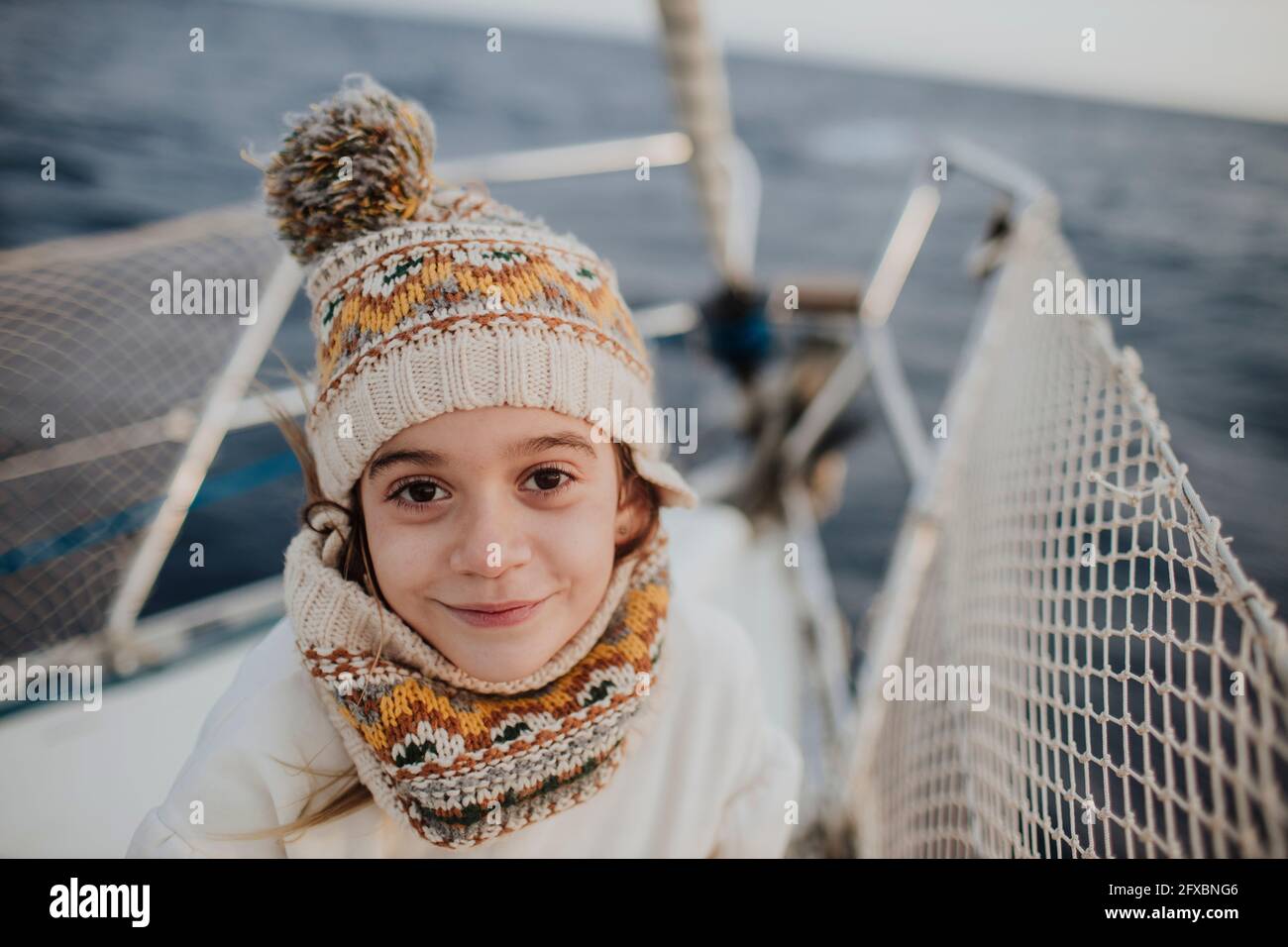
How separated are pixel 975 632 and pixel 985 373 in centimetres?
69

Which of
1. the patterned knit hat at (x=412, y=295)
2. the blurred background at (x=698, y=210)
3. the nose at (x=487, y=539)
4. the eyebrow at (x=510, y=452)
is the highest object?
the blurred background at (x=698, y=210)

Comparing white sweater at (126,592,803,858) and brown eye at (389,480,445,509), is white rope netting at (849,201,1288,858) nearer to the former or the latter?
white sweater at (126,592,803,858)

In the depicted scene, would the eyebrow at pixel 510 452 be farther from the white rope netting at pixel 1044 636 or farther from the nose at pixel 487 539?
the white rope netting at pixel 1044 636

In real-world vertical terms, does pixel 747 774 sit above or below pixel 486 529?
below

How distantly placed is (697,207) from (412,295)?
1989 mm

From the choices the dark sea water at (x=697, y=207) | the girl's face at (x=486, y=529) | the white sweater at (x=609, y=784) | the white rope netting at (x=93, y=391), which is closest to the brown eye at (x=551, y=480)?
the girl's face at (x=486, y=529)

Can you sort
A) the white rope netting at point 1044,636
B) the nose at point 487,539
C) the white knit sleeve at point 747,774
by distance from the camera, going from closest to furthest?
the white rope netting at point 1044,636 → the nose at point 487,539 → the white knit sleeve at point 747,774

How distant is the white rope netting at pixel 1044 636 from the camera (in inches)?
30.0

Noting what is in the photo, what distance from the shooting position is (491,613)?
3.24 feet

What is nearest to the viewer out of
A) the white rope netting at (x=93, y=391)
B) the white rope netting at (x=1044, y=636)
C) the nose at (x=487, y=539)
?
the white rope netting at (x=1044, y=636)

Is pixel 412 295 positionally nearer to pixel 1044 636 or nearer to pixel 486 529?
pixel 486 529

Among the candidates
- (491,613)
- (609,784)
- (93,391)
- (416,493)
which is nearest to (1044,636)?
(609,784)
